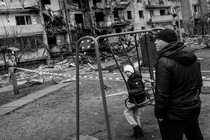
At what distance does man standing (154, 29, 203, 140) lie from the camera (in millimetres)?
2680

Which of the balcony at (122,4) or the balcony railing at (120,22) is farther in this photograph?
the balcony at (122,4)

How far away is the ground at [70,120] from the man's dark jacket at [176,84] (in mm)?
1874

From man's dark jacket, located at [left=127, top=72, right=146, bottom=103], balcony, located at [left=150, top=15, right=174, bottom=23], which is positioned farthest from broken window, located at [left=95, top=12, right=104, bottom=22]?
man's dark jacket, located at [left=127, top=72, right=146, bottom=103]

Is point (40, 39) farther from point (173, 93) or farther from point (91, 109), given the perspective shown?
point (173, 93)

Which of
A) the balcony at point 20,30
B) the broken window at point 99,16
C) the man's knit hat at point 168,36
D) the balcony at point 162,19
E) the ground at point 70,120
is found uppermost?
the broken window at point 99,16

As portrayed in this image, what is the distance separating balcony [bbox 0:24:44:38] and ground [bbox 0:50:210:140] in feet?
66.9

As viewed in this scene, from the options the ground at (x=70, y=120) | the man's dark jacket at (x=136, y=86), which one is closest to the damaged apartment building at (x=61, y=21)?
the ground at (x=70, y=120)

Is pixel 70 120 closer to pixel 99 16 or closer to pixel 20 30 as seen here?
pixel 20 30

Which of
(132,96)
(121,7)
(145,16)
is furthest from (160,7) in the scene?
(132,96)

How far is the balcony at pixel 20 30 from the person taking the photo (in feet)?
89.5

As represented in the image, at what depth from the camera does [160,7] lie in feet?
154

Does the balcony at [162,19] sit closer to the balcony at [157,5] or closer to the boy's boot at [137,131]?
the balcony at [157,5]

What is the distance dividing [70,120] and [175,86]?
388 cm

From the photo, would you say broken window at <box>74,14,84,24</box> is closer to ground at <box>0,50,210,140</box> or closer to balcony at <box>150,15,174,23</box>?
balcony at <box>150,15,174,23</box>
